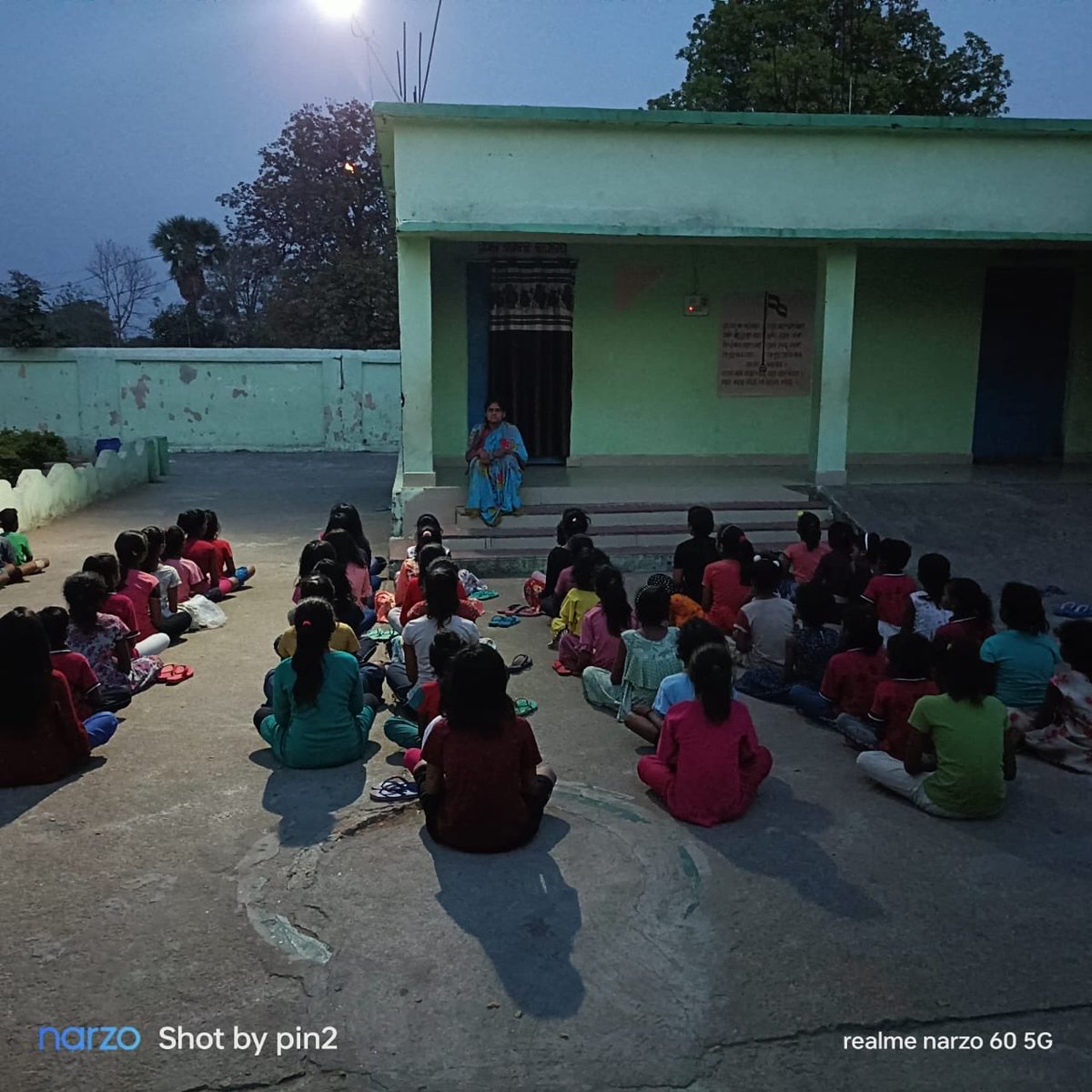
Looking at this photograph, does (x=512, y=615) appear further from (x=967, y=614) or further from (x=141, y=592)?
(x=967, y=614)

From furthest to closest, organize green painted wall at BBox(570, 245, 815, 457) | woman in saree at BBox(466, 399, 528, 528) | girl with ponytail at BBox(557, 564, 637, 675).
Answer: green painted wall at BBox(570, 245, 815, 457) → woman in saree at BBox(466, 399, 528, 528) → girl with ponytail at BBox(557, 564, 637, 675)

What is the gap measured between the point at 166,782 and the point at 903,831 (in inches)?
126

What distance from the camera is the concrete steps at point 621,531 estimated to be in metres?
Result: 9.30

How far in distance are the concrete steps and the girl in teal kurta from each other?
4406 millimetres

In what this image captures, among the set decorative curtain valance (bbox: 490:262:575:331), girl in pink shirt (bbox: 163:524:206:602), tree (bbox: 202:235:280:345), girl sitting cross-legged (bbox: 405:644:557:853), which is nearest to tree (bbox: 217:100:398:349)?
tree (bbox: 202:235:280:345)

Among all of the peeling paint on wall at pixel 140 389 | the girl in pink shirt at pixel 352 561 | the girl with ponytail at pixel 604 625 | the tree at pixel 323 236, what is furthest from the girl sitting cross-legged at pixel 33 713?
the tree at pixel 323 236

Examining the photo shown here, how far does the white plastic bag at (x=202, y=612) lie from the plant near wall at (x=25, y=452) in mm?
8500

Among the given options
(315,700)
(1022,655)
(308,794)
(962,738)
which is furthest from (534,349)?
(962,738)

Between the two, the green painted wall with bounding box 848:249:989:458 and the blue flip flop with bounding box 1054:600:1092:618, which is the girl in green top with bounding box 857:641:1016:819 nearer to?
the blue flip flop with bounding box 1054:600:1092:618

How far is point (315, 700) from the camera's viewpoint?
4.57m

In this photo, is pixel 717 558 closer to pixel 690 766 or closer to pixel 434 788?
pixel 690 766

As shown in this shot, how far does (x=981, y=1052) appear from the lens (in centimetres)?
272

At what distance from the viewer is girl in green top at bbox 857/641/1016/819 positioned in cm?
410

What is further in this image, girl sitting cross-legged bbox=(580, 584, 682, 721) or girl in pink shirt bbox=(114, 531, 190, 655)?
girl in pink shirt bbox=(114, 531, 190, 655)
